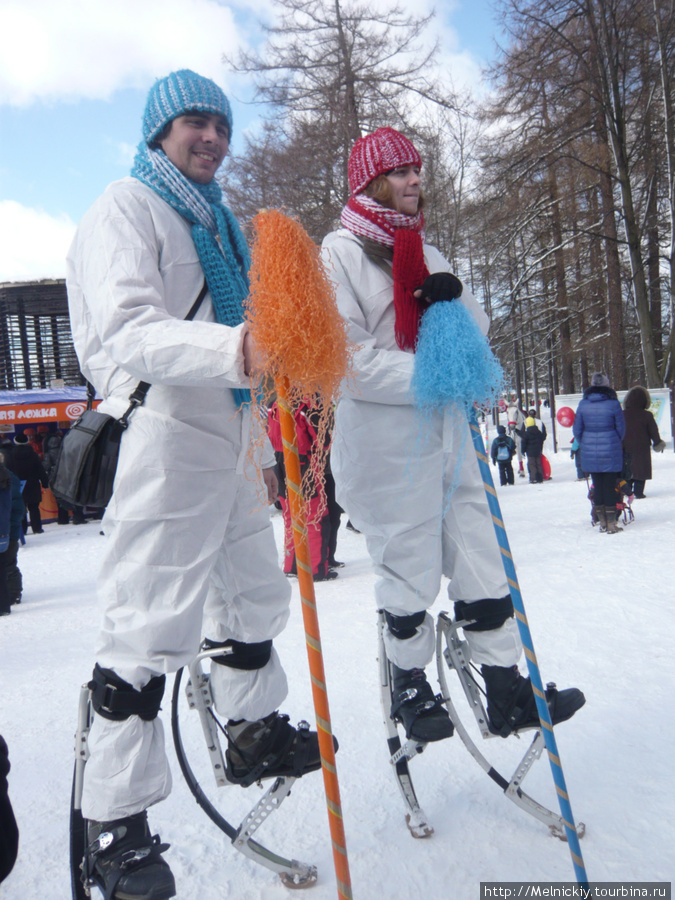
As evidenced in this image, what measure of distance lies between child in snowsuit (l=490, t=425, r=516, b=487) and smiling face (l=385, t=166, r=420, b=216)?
12068 millimetres

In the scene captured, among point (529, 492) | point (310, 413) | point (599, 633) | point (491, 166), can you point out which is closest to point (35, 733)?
point (310, 413)

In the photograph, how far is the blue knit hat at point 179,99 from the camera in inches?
76.0

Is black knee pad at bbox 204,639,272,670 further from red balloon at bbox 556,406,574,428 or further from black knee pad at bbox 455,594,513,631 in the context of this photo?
red balloon at bbox 556,406,574,428

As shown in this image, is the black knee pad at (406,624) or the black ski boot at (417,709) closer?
the black ski boot at (417,709)

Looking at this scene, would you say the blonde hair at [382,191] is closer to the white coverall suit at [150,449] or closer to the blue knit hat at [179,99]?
the blue knit hat at [179,99]

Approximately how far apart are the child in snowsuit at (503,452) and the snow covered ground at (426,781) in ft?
29.7

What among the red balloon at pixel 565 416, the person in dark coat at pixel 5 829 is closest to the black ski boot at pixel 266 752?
the person in dark coat at pixel 5 829

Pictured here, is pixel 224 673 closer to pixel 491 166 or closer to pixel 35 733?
pixel 35 733

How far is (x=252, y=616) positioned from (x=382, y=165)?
1622 mm

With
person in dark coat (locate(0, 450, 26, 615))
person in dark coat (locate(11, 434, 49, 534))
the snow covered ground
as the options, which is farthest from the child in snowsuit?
person in dark coat (locate(0, 450, 26, 615))

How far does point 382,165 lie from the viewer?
250 centimetres

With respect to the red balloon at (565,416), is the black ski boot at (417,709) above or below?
below

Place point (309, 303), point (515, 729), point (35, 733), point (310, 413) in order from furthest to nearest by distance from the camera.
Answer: point (35, 733)
point (515, 729)
point (310, 413)
point (309, 303)

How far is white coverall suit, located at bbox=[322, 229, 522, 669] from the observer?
2338mm
